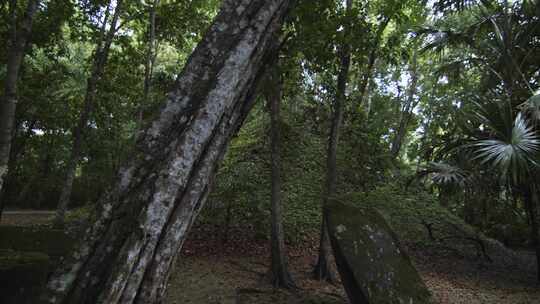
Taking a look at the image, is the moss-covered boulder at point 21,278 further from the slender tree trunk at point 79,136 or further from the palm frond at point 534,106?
the palm frond at point 534,106

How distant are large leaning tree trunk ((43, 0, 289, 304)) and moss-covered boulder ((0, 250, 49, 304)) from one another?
162 centimetres

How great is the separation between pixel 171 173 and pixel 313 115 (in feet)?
23.6

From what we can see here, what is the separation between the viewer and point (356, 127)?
9812mm

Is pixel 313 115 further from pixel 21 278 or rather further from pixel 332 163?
pixel 21 278

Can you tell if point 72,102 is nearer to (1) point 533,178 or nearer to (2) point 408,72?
(1) point 533,178

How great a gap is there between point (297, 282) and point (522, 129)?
14.6ft

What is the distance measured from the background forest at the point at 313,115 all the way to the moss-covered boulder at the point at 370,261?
174 centimetres

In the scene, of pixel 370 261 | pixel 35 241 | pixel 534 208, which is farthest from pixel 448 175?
pixel 35 241

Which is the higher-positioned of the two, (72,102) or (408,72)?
(408,72)

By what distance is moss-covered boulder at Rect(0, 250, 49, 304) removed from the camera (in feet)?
11.9

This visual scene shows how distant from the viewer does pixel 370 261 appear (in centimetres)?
453

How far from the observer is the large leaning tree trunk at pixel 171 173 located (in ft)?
7.12

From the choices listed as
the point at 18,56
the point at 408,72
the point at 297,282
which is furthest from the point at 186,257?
the point at 408,72

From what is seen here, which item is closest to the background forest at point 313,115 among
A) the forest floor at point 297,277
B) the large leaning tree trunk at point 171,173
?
the forest floor at point 297,277
